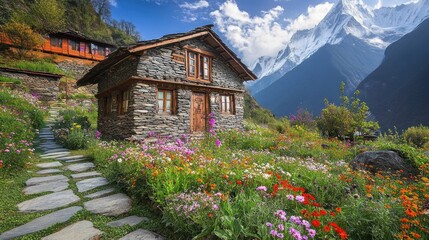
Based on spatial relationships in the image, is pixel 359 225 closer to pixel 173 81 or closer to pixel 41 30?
pixel 173 81

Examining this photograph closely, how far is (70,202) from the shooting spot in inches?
144

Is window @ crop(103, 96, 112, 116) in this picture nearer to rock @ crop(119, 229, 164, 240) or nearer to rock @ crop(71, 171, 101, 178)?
rock @ crop(71, 171, 101, 178)

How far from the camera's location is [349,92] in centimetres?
11969

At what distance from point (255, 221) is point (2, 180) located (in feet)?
17.9

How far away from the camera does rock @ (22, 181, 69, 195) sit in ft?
13.6

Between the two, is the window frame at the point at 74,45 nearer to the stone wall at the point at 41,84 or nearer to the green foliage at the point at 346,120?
the stone wall at the point at 41,84

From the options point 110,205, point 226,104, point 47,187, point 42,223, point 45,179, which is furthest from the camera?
point 226,104

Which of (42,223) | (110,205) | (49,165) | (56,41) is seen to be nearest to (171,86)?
(49,165)

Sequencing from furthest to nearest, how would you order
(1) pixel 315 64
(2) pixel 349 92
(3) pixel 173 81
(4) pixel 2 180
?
(1) pixel 315 64 → (2) pixel 349 92 → (3) pixel 173 81 → (4) pixel 2 180

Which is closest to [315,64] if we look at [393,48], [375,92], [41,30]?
[393,48]

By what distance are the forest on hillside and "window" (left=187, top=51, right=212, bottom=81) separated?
27.0 metres

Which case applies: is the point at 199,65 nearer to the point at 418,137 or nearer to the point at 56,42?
the point at 418,137

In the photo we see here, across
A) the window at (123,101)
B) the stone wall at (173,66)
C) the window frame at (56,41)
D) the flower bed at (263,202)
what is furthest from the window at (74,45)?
the flower bed at (263,202)

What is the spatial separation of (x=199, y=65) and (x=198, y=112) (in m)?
2.89
